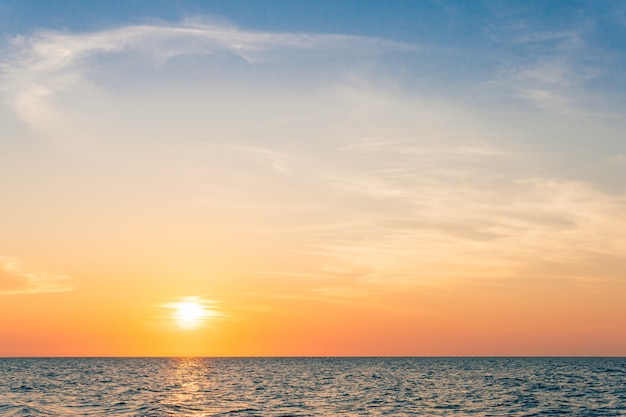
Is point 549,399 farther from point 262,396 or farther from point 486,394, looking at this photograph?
point 262,396

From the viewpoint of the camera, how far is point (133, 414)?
59031mm

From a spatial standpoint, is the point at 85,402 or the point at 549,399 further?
the point at 549,399

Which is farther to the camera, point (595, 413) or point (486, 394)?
point (486, 394)

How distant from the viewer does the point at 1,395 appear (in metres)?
82.7

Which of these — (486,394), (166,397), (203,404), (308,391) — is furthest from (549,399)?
(166,397)

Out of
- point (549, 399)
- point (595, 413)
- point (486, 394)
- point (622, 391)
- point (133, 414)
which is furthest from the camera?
point (622, 391)

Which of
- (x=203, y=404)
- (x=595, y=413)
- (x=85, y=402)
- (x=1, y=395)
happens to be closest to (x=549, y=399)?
(x=595, y=413)

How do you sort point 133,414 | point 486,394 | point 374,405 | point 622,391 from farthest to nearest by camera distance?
point 622,391 < point 486,394 < point 374,405 < point 133,414

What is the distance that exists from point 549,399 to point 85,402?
54614 millimetres

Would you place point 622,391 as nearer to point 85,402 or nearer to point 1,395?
point 85,402

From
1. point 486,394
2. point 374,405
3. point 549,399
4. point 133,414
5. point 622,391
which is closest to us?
point 133,414

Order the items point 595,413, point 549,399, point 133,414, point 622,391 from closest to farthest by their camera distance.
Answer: point 133,414, point 595,413, point 549,399, point 622,391

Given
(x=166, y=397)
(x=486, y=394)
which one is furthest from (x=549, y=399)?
(x=166, y=397)

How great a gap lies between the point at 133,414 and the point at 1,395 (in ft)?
111
